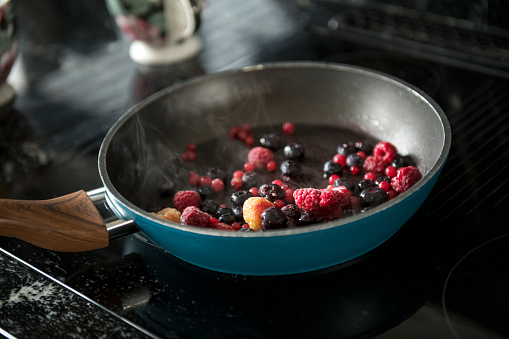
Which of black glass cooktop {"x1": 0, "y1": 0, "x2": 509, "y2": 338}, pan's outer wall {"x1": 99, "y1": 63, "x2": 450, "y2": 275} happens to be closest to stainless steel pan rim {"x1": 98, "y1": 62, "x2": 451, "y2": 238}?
pan's outer wall {"x1": 99, "y1": 63, "x2": 450, "y2": 275}

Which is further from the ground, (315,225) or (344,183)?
(315,225)

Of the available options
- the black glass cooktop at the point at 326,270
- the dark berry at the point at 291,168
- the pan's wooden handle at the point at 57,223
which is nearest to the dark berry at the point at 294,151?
the dark berry at the point at 291,168

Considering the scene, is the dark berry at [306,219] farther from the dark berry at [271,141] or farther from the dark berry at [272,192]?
the dark berry at [271,141]

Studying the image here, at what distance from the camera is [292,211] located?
2.60 feet

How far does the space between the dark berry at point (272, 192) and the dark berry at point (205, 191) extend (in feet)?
0.31

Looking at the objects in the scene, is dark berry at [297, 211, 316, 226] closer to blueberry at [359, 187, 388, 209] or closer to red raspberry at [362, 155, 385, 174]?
blueberry at [359, 187, 388, 209]

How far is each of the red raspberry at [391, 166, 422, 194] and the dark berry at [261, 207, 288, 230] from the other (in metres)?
0.22

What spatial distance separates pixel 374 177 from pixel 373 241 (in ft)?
0.63

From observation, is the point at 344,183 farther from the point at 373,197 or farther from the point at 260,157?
the point at 260,157

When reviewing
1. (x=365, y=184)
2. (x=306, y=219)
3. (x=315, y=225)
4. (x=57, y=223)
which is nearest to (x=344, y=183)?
(x=365, y=184)

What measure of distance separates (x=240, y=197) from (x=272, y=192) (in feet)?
0.17

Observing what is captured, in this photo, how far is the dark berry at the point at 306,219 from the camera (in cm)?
78

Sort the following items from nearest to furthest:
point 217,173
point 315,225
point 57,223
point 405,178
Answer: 1. point 315,225
2. point 57,223
3. point 405,178
4. point 217,173

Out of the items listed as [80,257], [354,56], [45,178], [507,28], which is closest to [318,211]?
[80,257]
